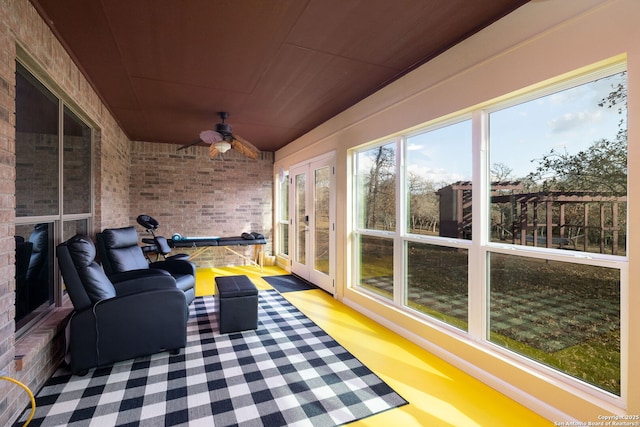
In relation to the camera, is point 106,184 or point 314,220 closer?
point 106,184

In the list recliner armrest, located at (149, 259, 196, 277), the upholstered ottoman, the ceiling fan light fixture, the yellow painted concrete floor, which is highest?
the ceiling fan light fixture

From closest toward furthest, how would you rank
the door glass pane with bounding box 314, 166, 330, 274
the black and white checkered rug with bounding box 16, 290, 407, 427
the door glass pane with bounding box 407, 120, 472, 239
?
1. the black and white checkered rug with bounding box 16, 290, 407, 427
2. the door glass pane with bounding box 407, 120, 472, 239
3. the door glass pane with bounding box 314, 166, 330, 274

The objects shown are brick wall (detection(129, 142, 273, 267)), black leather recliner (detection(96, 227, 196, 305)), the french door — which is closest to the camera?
black leather recliner (detection(96, 227, 196, 305))

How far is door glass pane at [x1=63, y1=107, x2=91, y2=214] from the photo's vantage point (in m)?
2.89

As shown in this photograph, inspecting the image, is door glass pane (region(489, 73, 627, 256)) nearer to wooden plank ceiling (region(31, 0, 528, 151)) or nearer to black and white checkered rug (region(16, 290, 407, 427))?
wooden plank ceiling (region(31, 0, 528, 151))

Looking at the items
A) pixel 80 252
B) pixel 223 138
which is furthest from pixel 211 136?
pixel 80 252

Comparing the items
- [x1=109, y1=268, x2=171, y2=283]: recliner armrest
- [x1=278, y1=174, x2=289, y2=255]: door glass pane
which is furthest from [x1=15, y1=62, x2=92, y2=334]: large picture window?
[x1=278, y1=174, x2=289, y2=255]: door glass pane

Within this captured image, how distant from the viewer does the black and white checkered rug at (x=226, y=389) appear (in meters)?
1.85

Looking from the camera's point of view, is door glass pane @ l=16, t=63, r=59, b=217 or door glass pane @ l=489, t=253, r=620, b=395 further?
door glass pane @ l=16, t=63, r=59, b=217

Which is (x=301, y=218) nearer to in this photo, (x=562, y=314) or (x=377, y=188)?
(x=377, y=188)

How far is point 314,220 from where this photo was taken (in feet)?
17.1

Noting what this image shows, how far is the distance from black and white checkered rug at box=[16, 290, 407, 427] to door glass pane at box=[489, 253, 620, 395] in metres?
0.97

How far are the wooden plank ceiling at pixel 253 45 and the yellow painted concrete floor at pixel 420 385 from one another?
2525 mm

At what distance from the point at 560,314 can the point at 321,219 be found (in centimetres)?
341
